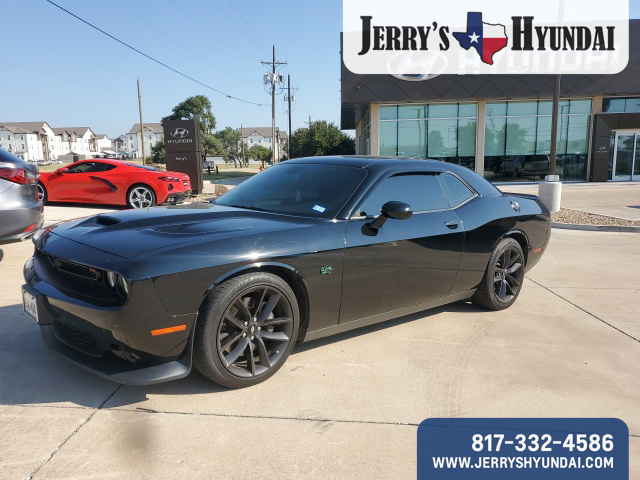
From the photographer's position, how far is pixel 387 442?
8.62ft

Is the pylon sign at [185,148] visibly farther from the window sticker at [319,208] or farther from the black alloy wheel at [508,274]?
the window sticker at [319,208]

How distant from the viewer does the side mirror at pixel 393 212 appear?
3.51 m

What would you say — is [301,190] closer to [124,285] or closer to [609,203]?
[124,285]

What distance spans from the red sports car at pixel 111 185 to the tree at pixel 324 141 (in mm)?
35085

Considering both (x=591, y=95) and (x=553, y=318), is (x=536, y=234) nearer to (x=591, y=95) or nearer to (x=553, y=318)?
(x=553, y=318)

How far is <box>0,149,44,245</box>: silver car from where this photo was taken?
211 inches

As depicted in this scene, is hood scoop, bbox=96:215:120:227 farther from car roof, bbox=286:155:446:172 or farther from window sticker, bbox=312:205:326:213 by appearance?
car roof, bbox=286:155:446:172

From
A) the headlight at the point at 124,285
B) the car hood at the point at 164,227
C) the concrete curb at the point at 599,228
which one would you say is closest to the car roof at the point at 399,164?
the car hood at the point at 164,227

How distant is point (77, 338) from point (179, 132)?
46.2ft

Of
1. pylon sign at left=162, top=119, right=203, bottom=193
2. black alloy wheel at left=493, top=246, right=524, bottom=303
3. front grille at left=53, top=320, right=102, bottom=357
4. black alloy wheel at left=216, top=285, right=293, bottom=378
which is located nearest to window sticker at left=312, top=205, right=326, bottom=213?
black alloy wheel at left=216, top=285, right=293, bottom=378

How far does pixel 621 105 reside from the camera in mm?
24297

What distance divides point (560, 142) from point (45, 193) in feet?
74.6

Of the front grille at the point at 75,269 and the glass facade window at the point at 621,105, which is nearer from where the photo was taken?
the front grille at the point at 75,269

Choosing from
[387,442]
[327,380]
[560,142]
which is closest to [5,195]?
[327,380]
